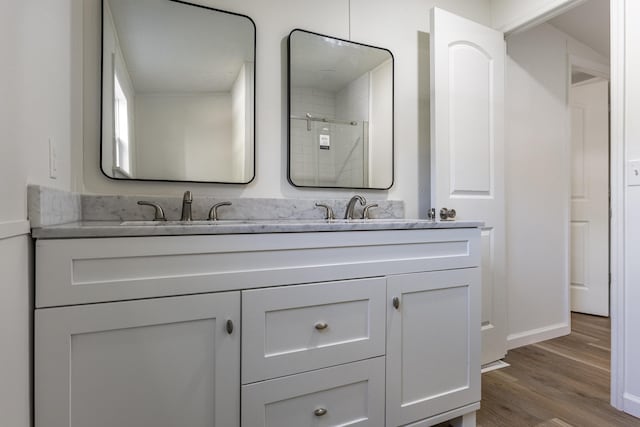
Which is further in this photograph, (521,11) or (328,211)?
(521,11)

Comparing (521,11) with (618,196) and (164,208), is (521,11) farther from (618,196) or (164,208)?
(164,208)

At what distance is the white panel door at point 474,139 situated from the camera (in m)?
1.94

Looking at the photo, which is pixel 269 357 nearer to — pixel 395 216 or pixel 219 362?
pixel 219 362

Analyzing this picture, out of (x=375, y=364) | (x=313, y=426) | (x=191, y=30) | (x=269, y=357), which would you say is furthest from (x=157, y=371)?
(x=191, y=30)

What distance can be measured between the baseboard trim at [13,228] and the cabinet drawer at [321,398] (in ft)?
2.31

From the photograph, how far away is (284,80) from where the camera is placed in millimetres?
1752

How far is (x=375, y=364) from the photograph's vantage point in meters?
1.23

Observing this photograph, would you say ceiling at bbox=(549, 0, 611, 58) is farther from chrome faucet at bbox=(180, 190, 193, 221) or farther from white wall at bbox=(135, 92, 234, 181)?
chrome faucet at bbox=(180, 190, 193, 221)

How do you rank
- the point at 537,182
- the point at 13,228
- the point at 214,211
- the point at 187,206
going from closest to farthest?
1. the point at 13,228
2. the point at 187,206
3. the point at 214,211
4. the point at 537,182

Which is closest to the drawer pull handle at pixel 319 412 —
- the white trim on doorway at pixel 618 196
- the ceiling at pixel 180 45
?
the ceiling at pixel 180 45

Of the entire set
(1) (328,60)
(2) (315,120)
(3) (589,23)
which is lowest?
(2) (315,120)

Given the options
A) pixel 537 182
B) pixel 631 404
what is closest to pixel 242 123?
pixel 537 182

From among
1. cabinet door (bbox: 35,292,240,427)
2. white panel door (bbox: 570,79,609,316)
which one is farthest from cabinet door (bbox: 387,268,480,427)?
white panel door (bbox: 570,79,609,316)

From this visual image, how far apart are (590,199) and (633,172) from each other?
1790mm
